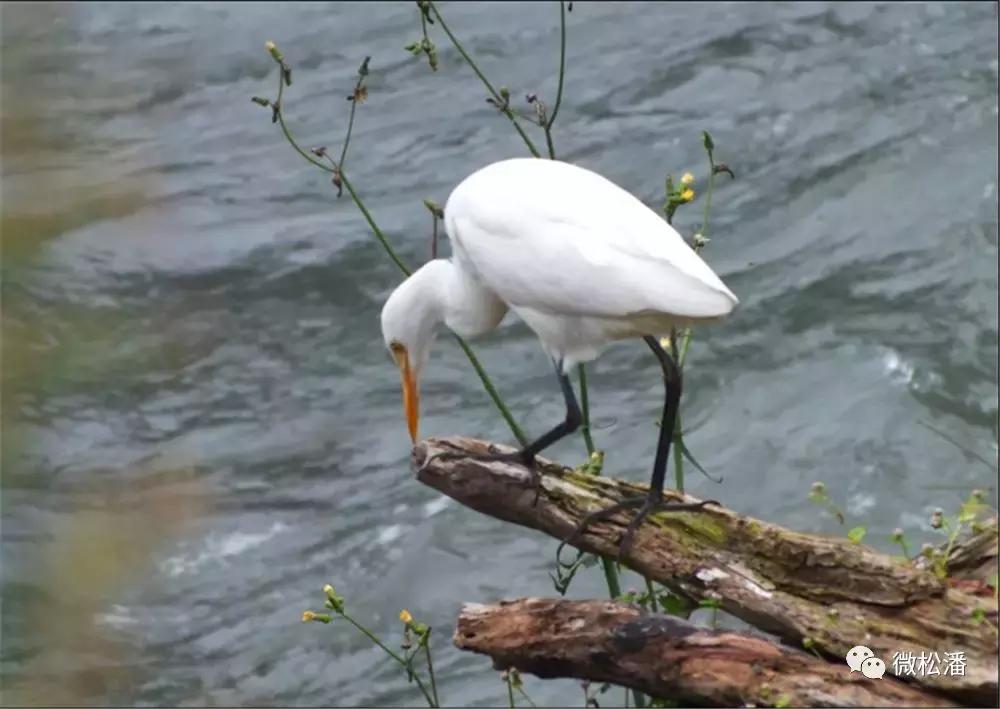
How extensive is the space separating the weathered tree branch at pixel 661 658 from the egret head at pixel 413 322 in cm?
60

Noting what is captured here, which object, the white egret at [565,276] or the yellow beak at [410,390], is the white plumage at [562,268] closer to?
the white egret at [565,276]

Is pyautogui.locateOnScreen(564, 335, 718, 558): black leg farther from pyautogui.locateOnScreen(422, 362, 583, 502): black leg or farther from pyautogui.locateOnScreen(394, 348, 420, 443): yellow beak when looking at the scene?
pyautogui.locateOnScreen(394, 348, 420, 443): yellow beak

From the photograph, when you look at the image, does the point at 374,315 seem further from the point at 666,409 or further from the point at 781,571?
the point at 781,571

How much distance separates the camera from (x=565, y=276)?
2.96 meters

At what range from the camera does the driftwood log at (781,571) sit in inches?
114

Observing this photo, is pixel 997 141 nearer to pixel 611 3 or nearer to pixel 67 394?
pixel 611 3

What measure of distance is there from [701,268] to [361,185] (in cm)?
468

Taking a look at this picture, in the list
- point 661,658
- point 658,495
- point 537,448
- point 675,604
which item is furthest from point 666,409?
point 661,658

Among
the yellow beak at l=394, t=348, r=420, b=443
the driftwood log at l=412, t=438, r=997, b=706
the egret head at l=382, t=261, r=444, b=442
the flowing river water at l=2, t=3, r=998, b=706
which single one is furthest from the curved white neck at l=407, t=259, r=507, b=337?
the flowing river water at l=2, t=3, r=998, b=706

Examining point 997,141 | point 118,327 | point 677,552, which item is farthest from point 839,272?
point 677,552

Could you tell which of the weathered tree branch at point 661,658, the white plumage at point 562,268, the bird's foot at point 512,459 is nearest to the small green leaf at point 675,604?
the weathered tree branch at point 661,658

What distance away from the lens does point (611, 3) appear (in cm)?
869

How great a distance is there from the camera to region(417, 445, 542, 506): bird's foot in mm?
3143

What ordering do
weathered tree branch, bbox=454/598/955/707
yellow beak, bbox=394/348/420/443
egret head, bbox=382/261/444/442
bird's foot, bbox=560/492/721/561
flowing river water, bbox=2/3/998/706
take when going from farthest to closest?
1. flowing river water, bbox=2/3/998/706
2. yellow beak, bbox=394/348/420/443
3. egret head, bbox=382/261/444/442
4. bird's foot, bbox=560/492/721/561
5. weathered tree branch, bbox=454/598/955/707
